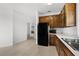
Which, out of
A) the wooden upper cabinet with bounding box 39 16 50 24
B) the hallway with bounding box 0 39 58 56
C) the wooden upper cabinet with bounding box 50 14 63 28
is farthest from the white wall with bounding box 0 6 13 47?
the wooden upper cabinet with bounding box 50 14 63 28

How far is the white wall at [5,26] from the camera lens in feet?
21.2

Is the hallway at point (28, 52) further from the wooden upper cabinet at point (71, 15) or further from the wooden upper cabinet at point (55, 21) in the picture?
the wooden upper cabinet at point (55, 21)

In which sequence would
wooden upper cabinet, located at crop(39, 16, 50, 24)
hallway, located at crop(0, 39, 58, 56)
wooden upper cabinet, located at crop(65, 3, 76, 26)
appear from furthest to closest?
1. wooden upper cabinet, located at crop(39, 16, 50, 24)
2. hallway, located at crop(0, 39, 58, 56)
3. wooden upper cabinet, located at crop(65, 3, 76, 26)

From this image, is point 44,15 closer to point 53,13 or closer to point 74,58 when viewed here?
point 53,13

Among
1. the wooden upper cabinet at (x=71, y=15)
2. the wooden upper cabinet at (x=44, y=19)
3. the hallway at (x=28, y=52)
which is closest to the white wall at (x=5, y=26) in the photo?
the hallway at (x=28, y=52)

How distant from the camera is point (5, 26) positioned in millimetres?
6680

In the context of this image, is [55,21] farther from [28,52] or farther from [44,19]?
[28,52]

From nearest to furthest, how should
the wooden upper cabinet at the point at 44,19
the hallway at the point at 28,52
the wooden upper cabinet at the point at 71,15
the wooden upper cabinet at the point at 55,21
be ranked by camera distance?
the wooden upper cabinet at the point at 71,15 < the hallway at the point at 28,52 < the wooden upper cabinet at the point at 55,21 < the wooden upper cabinet at the point at 44,19

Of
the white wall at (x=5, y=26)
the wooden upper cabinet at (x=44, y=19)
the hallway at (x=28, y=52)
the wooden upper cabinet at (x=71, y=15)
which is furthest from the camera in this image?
the wooden upper cabinet at (x=44, y=19)

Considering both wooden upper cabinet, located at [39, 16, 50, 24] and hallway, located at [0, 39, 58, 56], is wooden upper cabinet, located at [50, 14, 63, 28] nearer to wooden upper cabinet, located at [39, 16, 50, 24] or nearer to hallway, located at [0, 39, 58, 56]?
wooden upper cabinet, located at [39, 16, 50, 24]

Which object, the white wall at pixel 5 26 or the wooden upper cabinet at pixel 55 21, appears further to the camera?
the wooden upper cabinet at pixel 55 21

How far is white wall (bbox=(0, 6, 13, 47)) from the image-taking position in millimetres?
6468

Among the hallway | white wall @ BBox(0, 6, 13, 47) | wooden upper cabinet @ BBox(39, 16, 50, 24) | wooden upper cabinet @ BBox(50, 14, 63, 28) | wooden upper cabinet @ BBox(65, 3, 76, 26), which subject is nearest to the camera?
wooden upper cabinet @ BBox(65, 3, 76, 26)

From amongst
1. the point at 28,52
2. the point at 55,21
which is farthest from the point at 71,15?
the point at 55,21
